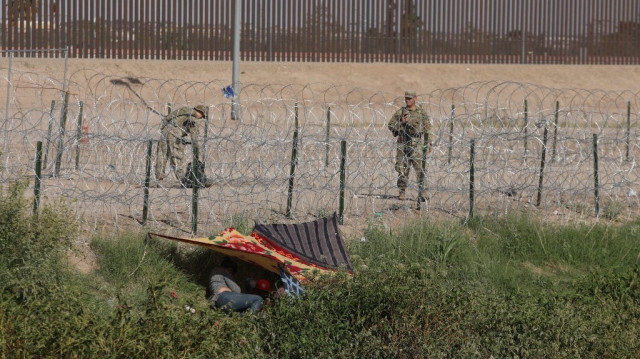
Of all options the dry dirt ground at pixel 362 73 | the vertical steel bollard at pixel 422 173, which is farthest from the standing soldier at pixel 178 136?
the dry dirt ground at pixel 362 73

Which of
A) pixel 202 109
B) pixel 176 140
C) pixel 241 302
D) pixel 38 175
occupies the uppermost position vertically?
pixel 202 109

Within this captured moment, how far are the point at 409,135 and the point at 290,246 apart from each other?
2578 mm

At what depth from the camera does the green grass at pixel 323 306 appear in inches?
243

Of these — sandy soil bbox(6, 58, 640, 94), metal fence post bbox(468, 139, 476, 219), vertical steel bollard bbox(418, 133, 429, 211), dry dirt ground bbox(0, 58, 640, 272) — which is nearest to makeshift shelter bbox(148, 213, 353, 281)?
vertical steel bollard bbox(418, 133, 429, 211)

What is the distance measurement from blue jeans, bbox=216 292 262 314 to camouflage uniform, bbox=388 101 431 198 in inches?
119

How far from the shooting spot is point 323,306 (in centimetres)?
708

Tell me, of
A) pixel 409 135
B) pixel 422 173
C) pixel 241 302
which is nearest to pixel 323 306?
pixel 241 302

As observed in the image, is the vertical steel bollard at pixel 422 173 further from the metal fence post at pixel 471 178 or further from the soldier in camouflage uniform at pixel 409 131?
the metal fence post at pixel 471 178

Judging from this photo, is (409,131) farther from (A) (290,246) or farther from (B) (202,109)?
(A) (290,246)

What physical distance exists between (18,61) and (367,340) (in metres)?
16.8

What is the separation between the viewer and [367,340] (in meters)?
6.75

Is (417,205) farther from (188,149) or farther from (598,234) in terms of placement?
(188,149)

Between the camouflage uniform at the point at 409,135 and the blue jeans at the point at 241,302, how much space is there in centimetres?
303

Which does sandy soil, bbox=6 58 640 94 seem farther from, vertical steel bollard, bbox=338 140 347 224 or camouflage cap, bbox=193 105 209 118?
vertical steel bollard, bbox=338 140 347 224
